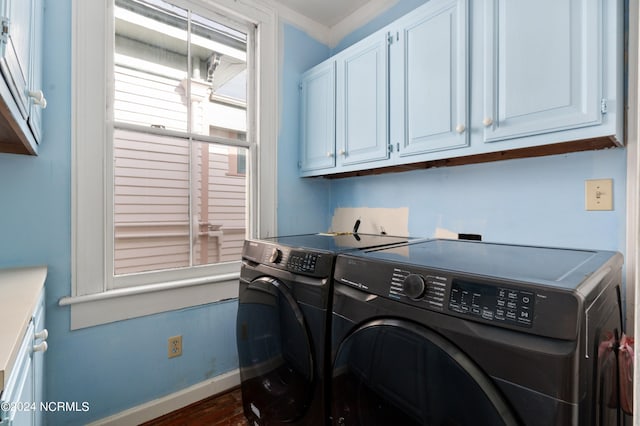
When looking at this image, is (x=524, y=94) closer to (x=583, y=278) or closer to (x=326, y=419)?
(x=583, y=278)

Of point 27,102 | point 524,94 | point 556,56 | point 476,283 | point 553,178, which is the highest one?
point 556,56

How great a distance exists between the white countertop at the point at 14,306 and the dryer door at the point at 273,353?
0.76 meters

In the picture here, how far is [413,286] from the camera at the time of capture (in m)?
0.83

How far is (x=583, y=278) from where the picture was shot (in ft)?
2.27

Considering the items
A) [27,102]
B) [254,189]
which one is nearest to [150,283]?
[254,189]

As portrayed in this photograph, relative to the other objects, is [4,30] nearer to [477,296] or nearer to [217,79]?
[477,296]

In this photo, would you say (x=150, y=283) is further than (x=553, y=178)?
Yes

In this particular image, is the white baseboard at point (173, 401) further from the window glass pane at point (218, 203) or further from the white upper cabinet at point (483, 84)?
the white upper cabinet at point (483, 84)

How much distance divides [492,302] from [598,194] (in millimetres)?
1054

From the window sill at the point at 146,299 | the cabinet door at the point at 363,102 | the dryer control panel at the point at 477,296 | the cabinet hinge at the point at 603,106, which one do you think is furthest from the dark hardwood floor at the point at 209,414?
the cabinet hinge at the point at 603,106

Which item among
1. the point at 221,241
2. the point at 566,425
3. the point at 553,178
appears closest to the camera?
the point at 566,425

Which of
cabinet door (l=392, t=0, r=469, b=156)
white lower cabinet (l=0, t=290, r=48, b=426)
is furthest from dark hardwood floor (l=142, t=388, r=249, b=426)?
cabinet door (l=392, t=0, r=469, b=156)

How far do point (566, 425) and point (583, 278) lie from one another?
0.29m

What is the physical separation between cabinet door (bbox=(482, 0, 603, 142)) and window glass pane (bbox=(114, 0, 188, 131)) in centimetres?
170
